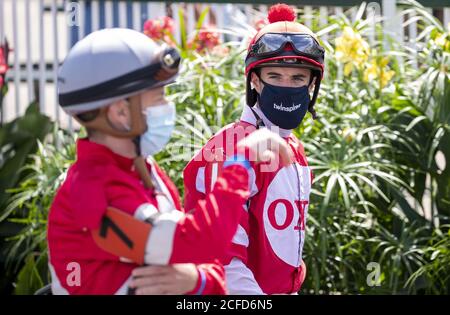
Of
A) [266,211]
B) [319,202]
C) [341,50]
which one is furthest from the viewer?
A: [341,50]

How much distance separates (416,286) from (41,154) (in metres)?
2.14

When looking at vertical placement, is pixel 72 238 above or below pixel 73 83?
below

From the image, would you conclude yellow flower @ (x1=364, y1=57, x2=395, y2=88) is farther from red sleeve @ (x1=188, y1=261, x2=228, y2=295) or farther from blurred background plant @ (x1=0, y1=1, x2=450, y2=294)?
red sleeve @ (x1=188, y1=261, x2=228, y2=295)

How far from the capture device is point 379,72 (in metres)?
5.67

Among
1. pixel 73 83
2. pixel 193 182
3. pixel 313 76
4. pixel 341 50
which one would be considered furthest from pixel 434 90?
pixel 73 83

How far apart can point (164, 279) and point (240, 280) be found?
71 centimetres

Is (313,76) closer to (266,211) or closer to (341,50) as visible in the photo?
(266,211)

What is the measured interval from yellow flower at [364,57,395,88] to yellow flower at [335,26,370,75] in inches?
4.2

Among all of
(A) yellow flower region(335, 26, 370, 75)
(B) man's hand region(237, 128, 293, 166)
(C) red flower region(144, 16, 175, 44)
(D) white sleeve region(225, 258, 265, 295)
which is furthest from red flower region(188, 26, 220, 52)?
(B) man's hand region(237, 128, 293, 166)

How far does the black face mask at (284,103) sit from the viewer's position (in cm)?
352

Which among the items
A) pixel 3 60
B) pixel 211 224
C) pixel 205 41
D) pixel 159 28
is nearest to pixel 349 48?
pixel 205 41

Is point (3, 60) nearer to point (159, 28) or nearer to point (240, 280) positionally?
point (159, 28)
